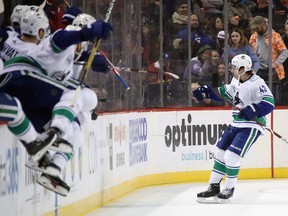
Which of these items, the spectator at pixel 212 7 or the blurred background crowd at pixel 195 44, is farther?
the spectator at pixel 212 7

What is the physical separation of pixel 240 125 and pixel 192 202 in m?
0.91

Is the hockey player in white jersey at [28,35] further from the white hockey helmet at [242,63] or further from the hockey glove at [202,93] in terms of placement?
the hockey glove at [202,93]

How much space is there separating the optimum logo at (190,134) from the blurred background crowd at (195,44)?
413mm

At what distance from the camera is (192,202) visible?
31.3ft

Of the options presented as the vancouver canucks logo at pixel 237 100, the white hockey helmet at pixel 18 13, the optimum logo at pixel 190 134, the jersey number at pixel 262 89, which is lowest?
the optimum logo at pixel 190 134

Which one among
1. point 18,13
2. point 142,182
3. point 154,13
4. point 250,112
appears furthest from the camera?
point 154,13

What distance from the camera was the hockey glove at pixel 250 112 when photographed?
30.7ft

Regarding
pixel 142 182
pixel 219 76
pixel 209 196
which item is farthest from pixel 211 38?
pixel 209 196

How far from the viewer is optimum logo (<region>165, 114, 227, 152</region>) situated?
37.4 feet

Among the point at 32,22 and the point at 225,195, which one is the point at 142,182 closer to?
the point at 225,195

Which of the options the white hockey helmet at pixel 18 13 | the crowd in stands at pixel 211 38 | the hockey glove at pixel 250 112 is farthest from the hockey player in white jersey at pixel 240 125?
the white hockey helmet at pixel 18 13

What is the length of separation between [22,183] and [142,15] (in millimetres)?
5593

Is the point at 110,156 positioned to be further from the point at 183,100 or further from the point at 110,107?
the point at 183,100

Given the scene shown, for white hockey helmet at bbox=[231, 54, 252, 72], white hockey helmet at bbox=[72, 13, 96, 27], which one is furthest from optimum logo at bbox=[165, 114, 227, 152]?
white hockey helmet at bbox=[72, 13, 96, 27]
